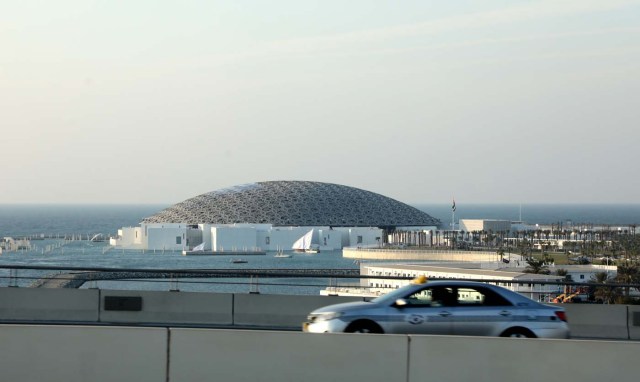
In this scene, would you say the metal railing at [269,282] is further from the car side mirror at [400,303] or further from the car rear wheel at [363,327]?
the car rear wheel at [363,327]

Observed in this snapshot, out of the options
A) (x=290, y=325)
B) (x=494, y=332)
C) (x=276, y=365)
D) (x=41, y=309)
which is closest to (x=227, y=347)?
(x=276, y=365)

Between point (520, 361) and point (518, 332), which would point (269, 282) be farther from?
point (520, 361)

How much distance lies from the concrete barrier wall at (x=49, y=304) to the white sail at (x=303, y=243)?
428 ft

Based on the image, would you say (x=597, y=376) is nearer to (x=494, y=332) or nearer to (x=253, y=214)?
(x=494, y=332)

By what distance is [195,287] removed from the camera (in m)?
72.9

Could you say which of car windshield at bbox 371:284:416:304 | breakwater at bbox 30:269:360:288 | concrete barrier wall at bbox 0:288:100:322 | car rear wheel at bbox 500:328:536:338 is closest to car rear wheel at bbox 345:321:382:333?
car windshield at bbox 371:284:416:304

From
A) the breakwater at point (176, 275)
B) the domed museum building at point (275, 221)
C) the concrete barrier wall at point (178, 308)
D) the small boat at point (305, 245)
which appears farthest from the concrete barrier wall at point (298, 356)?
the small boat at point (305, 245)

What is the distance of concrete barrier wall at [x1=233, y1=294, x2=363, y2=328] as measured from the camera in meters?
21.0

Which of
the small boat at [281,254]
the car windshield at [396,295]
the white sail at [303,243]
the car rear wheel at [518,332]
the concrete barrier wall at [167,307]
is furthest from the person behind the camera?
the white sail at [303,243]

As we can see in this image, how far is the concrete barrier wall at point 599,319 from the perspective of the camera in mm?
20484

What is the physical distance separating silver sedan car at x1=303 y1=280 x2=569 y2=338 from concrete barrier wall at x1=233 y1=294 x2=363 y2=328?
16.8ft

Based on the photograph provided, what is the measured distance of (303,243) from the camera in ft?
502

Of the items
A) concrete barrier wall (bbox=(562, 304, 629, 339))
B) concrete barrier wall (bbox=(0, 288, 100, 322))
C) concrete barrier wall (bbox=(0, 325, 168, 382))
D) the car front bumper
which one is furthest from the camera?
concrete barrier wall (bbox=(0, 288, 100, 322))

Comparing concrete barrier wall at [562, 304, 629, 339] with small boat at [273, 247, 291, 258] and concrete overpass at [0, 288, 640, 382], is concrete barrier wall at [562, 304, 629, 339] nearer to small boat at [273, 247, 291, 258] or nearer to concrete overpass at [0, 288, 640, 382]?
concrete overpass at [0, 288, 640, 382]
